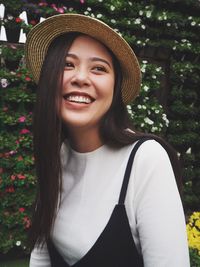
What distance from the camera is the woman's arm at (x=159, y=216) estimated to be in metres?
1.19

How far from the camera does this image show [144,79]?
184 inches

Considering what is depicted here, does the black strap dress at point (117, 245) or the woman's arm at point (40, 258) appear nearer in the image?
the black strap dress at point (117, 245)

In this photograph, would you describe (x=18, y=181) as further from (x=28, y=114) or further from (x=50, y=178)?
(x=50, y=178)

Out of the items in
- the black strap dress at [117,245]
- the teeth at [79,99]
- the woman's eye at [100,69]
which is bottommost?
the black strap dress at [117,245]

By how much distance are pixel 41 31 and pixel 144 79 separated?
3261 mm

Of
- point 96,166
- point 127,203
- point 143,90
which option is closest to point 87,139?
point 96,166

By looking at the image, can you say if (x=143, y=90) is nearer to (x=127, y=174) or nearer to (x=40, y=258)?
(x=40, y=258)

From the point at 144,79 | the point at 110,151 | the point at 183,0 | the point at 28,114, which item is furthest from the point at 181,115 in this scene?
the point at 110,151

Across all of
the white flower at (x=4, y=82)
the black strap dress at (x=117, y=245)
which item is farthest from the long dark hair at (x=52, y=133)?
the white flower at (x=4, y=82)

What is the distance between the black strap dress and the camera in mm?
1289

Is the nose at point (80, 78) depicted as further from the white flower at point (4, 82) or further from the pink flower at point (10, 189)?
the pink flower at point (10, 189)

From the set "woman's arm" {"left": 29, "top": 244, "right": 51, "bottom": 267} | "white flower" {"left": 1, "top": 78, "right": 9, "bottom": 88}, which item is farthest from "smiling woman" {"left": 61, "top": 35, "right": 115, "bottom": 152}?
"white flower" {"left": 1, "top": 78, "right": 9, "bottom": 88}

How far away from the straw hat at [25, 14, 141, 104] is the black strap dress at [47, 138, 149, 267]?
35 centimetres

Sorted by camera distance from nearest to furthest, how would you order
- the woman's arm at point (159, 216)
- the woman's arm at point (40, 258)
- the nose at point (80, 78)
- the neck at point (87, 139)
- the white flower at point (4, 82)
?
the woman's arm at point (159, 216) < the nose at point (80, 78) < the neck at point (87, 139) < the woman's arm at point (40, 258) < the white flower at point (4, 82)
